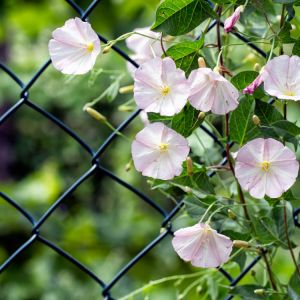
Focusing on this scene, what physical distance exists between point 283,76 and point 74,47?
0.20 m

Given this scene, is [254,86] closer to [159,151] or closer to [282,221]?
[159,151]

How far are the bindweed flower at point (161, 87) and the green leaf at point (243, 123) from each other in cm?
10

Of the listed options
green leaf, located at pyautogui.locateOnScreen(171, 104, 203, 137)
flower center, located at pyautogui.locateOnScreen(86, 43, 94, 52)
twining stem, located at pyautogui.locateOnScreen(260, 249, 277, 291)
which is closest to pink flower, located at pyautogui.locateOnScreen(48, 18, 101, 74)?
flower center, located at pyautogui.locateOnScreen(86, 43, 94, 52)

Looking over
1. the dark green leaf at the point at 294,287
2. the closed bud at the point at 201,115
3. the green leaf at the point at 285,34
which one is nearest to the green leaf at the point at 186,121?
the closed bud at the point at 201,115

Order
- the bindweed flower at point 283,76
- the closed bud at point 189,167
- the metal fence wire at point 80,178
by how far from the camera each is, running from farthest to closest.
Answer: the metal fence wire at point 80,178, the closed bud at point 189,167, the bindweed flower at point 283,76

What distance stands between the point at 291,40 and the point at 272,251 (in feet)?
0.98

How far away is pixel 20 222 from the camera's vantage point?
101 inches

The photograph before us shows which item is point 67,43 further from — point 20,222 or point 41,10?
point 41,10

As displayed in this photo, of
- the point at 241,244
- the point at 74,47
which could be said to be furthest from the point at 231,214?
the point at 74,47

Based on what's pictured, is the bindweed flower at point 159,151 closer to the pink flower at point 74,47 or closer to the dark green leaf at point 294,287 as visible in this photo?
the pink flower at point 74,47

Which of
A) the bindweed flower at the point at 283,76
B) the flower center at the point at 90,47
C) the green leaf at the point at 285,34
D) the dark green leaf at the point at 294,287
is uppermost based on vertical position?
the green leaf at the point at 285,34

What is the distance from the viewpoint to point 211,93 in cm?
84

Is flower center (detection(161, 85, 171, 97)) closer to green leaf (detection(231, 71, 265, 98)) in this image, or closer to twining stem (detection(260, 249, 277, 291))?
green leaf (detection(231, 71, 265, 98))

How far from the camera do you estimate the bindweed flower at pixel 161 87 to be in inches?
32.8
